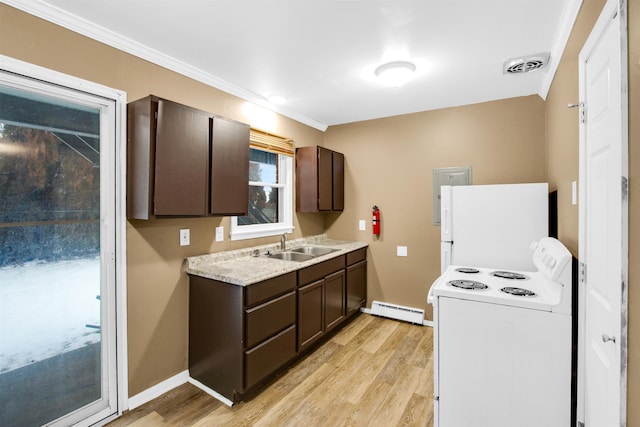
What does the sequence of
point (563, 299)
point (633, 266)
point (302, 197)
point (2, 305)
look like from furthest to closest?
point (302, 197), point (2, 305), point (563, 299), point (633, 266)

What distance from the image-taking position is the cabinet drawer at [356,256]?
3526 mm

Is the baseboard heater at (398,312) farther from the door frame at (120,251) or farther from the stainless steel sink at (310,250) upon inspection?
the door frame at (120,251)

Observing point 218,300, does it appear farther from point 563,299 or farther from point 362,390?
point 563,299

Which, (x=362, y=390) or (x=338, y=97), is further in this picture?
(x=338, y=97)

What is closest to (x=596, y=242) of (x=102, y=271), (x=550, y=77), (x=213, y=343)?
(x=550, y=77)

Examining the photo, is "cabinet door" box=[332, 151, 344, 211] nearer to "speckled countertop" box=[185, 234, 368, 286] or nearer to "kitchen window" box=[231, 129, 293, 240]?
"kitchen window" box=[231, 129, 293, 240]

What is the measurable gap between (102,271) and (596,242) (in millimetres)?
2758

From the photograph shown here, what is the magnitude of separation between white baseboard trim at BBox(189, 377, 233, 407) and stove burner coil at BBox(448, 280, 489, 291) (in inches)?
69.5

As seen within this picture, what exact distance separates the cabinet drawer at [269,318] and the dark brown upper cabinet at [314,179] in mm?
1343

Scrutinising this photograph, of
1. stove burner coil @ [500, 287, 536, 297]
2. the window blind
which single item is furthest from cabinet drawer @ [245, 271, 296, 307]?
stove burner coil @ [500, 287, 536, 297]

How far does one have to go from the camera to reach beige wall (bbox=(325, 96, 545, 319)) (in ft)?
10.2

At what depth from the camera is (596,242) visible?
1304 mm

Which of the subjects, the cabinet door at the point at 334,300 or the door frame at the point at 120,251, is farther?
the cabinet door at the point at 334,300

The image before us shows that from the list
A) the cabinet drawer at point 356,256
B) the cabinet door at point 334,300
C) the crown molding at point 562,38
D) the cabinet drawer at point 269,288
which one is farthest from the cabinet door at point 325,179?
the crown molding at point 562,38
